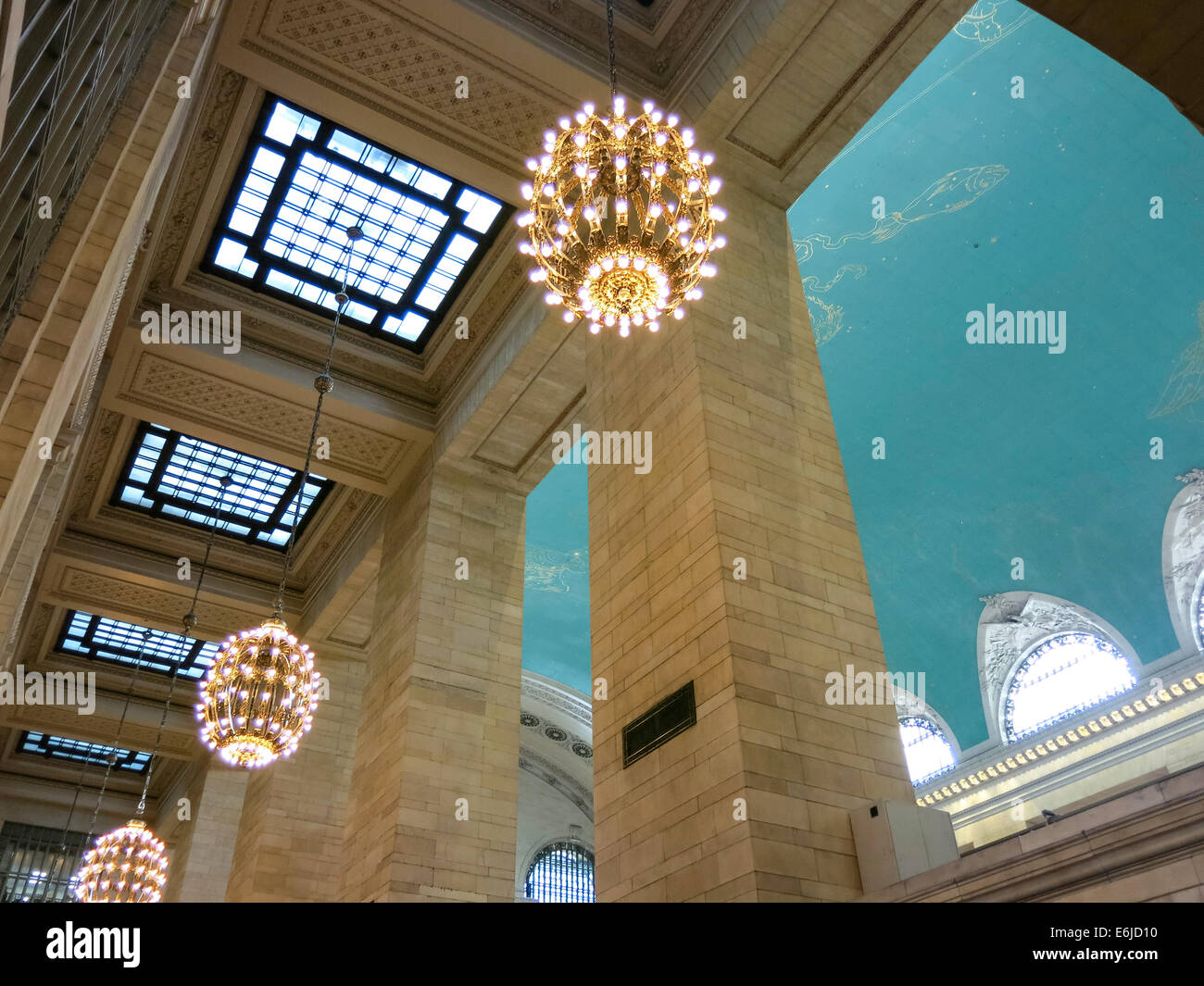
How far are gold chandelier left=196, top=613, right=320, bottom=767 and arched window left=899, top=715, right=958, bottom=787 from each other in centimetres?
1018

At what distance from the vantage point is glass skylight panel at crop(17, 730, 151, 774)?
1762 cm

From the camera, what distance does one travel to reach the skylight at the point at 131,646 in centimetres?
1464

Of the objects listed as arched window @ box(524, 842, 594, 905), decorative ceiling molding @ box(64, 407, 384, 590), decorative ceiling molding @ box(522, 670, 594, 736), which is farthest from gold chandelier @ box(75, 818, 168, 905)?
arched window @ box(524, 842, 594, 905)

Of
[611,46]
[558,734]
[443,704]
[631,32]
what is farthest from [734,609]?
[558,734]

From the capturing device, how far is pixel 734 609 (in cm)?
551

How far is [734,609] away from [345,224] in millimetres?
5986

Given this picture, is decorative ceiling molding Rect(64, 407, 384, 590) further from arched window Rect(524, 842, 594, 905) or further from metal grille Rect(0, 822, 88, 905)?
metal grille Rect(0, 822, 88, 905)

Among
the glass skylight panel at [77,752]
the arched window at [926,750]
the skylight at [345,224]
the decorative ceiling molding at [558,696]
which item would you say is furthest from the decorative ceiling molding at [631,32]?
the glass skylight panel at [77,752]

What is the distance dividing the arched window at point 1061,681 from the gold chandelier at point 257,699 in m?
10.3

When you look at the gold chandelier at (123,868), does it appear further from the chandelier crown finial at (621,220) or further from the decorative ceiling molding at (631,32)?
the decorative ceiling molding at (631,32)

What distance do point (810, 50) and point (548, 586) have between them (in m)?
10.6
